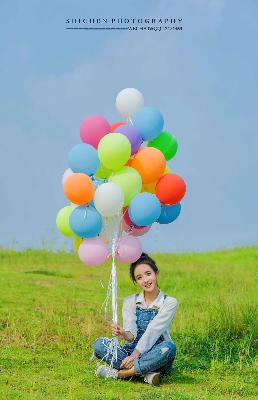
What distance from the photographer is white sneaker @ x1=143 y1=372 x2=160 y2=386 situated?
5910mm

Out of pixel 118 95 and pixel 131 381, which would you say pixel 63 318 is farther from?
pixel 118 95

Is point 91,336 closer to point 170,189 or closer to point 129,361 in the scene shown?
point 129,361

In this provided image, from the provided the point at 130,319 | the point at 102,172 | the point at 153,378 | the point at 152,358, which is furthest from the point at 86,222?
the point at 153,378

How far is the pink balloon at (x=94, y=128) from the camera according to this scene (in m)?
6.02

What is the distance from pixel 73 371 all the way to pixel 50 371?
0.73ft

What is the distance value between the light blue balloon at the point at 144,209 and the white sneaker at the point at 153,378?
3.96ft

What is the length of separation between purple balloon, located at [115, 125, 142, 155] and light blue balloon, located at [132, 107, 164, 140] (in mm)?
53

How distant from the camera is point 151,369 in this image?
5.93 metres

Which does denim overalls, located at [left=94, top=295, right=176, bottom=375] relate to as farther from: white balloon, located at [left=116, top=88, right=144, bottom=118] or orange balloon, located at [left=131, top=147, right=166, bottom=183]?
white balloon, located at [left=116, top=88, right=144, bottom=118]

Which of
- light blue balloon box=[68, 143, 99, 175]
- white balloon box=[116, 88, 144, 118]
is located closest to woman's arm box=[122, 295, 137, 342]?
light blue balloon box=[68, 143, 99, 175]

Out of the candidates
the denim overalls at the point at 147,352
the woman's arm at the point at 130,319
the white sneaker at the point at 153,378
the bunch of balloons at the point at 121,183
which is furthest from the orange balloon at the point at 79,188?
the white sneaker at the point at 153,378

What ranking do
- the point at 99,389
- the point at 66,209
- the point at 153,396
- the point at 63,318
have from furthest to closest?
the point at 63,318 → the point at 66,209 → the point at 99,389 → the point at 153,396

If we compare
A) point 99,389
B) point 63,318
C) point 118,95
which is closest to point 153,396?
point 99,389

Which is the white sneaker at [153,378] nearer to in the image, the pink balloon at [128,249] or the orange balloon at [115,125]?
the pink balloon at [128,249]
